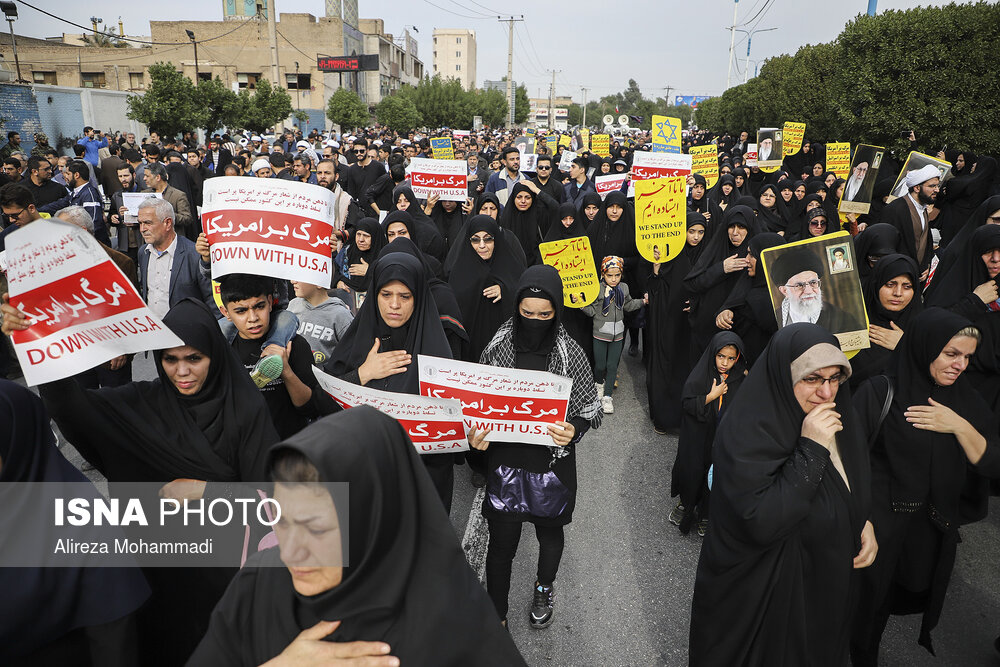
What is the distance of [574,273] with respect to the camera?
18.5 ft

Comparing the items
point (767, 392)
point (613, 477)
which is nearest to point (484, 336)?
point (613, 477)

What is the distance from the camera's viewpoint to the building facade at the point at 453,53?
430 ft

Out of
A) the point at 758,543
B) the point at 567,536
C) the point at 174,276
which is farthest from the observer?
the point at 174,276

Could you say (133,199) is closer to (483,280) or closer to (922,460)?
(483,280)

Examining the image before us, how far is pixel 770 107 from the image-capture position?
72.5ft

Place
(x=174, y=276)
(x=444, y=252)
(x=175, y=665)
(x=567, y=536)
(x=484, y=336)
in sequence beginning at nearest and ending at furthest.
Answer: (x=175, y=665) → (x=567, y=536) → (x=174, y=276) → (x=484, y=336) → (x=444, y=252)

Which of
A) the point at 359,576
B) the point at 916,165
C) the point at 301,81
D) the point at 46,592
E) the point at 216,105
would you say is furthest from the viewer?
the point at 301,81

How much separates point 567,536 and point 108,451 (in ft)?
8.86

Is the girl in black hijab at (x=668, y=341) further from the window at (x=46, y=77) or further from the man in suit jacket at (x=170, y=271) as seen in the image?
the window at (x=46, y=77)

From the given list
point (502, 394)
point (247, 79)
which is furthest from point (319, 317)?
point (247, 79)

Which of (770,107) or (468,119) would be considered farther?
(468,119)

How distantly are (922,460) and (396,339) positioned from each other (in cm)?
247

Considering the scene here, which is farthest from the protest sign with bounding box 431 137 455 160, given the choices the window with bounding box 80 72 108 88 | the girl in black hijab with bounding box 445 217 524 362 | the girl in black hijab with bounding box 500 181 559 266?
the window with bounding box 80 72 108 88

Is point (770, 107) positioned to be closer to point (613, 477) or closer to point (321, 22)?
point (613, 477)
